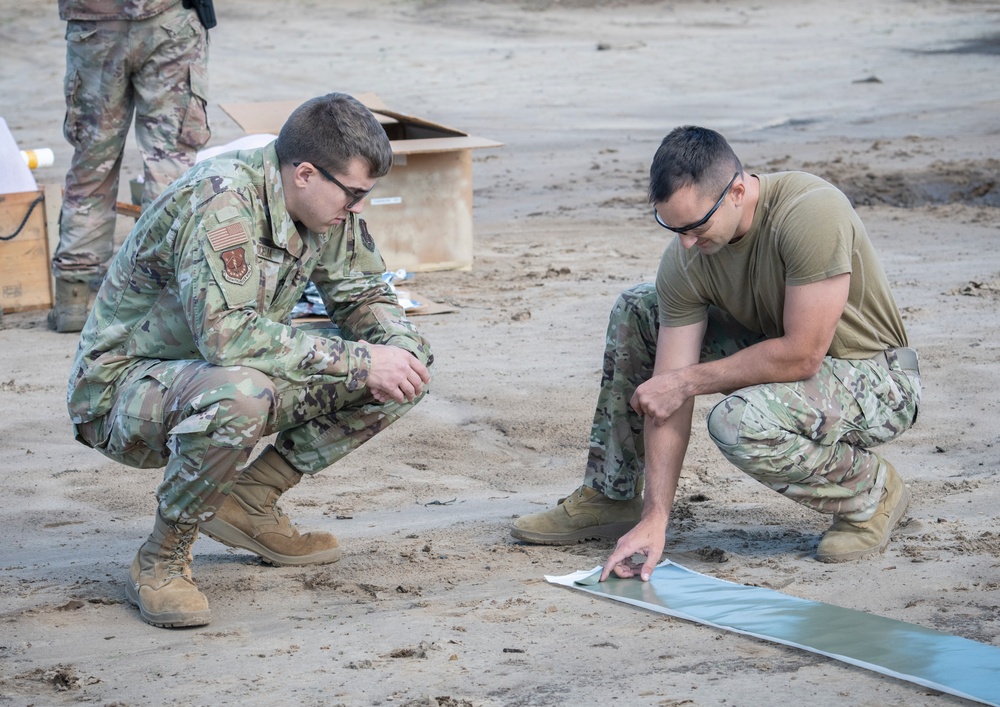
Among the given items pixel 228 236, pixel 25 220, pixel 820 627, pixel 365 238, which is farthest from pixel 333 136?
pixel 25 220

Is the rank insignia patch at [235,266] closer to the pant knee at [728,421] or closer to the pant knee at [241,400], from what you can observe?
the pant knee at [241,400]

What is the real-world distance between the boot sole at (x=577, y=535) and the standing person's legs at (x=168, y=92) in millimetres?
2957

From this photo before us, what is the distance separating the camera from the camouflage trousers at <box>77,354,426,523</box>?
2900 mm

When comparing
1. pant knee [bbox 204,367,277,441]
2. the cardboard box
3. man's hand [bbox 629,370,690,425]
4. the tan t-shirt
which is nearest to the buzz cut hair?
the tan t-shirt

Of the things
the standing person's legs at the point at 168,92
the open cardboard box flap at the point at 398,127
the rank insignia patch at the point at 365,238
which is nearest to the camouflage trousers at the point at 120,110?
the standing person's legs at the point at 168,92

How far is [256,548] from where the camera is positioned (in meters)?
3.40

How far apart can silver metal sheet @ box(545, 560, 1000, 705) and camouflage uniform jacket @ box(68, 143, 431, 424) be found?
845 mm

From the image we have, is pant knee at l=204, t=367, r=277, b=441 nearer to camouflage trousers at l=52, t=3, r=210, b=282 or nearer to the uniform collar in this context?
the uniform collar

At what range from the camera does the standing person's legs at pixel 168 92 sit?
18.8ft

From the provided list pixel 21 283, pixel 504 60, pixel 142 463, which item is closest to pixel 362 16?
pixel 504 60

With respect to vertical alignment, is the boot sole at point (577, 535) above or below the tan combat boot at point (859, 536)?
below

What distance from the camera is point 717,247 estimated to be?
3.20 meters

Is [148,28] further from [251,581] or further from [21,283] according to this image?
[251,581]

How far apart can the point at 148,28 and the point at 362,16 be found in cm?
1525
